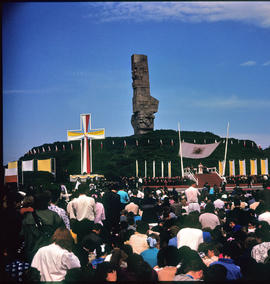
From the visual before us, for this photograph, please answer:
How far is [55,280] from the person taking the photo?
5.23m

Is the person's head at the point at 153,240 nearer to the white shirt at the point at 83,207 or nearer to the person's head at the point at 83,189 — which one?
the white shirt at the point at 83,207

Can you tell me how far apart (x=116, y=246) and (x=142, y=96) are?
39.6m

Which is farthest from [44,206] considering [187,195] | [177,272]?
[187,195]

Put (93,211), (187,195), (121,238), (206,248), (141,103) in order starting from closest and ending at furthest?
(206,248) → (121,238) → (93,211) → (187,195) → (141,103)

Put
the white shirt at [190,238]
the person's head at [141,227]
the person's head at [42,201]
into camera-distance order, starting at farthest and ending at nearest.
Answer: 1. the person's head at [141,227]
2. the white shirt at [190,238]
3. the person's head at [42,201]

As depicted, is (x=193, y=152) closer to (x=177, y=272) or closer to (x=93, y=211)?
(x=93, y=211)

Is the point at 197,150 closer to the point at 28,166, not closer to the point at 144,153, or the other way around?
the point at 144,153

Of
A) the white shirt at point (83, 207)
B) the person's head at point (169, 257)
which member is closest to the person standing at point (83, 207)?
the white shirt at point (83, 207)

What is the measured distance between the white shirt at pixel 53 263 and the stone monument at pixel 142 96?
4092 centimetres

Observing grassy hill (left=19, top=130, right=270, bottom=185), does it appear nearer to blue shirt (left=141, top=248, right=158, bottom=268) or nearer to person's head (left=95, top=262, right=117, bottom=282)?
blue shirt (left=141, top=248, right=158, bottom=268)


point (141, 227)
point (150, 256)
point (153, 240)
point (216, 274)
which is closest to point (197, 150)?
point (141, 227)

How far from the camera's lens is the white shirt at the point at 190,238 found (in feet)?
22.4

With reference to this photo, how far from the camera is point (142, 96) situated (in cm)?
4609

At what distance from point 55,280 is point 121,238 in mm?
2136
